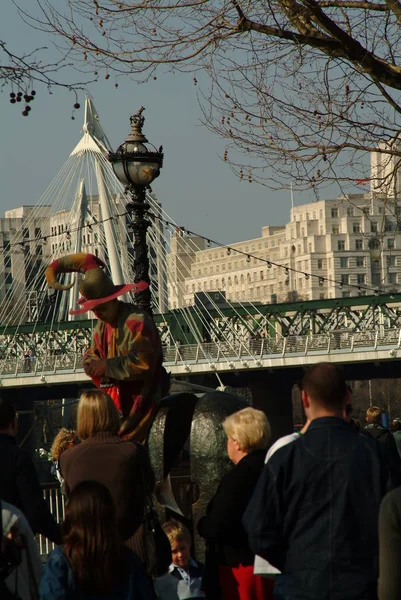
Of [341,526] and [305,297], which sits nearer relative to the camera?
[341,526]

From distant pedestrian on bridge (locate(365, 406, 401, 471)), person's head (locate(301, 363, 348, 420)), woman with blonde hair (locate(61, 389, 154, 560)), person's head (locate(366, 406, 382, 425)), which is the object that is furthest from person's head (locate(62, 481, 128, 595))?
person's head (locate(366, 406, 382, 425))

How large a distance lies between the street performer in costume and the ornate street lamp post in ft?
7.32

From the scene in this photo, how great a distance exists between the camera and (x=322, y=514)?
5.93m

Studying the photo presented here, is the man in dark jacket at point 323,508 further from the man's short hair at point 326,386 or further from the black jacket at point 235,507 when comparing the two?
the black jacket at point 235,507

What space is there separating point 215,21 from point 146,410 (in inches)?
126

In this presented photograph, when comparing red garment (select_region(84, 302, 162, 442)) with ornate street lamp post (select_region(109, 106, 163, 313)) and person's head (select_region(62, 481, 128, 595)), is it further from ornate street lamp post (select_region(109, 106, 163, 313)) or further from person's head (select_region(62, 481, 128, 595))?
person's head (select_region(62, 481, 128, 595))

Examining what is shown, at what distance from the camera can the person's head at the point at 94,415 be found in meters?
7.12

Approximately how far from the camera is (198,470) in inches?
359

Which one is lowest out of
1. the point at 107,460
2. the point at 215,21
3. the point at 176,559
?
the point at 176,559

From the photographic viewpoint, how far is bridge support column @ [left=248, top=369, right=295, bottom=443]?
238 feet

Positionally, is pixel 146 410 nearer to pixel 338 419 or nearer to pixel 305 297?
pixel 338 419

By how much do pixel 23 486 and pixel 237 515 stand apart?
1111 mm

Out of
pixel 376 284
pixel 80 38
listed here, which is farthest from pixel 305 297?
pixel 80 38

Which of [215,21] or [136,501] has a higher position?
[215,21]
